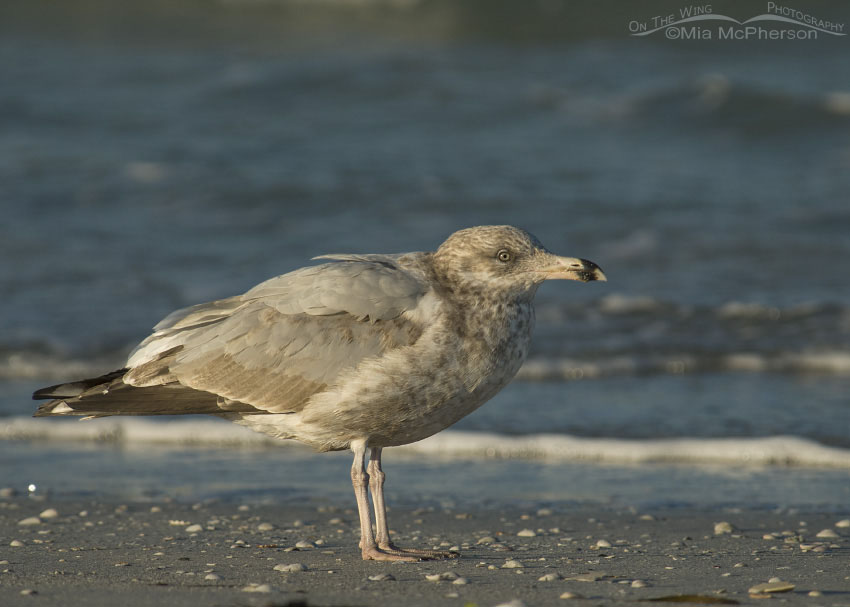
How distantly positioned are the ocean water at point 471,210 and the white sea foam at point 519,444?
2 centimetres

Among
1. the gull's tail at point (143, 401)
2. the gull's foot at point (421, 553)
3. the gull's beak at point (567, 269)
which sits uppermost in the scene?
the gull's beak at point (567, 269)

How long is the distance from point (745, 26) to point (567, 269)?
15.1 metres

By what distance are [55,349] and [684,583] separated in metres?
7.09

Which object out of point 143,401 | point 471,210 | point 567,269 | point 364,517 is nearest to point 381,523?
point 364,517

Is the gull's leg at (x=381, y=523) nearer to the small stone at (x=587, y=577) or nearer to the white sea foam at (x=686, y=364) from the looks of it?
the small stone at (x=587, y=577)

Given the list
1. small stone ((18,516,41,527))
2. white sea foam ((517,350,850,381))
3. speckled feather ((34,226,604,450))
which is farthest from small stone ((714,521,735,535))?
white sea foam ((517,350,850,381))

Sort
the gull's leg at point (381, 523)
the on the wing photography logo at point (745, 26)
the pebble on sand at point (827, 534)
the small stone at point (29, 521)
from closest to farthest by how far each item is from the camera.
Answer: the gull's leg at point (381, 523), the pebble on sand at point (827, 534), the small stone at point (29, 521), the on the wing photography logo at point (745, 26)

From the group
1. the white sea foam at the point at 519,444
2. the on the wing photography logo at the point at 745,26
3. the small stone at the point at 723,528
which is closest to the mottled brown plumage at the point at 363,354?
the small stone at the point at 723,528

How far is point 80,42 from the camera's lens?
20.3m

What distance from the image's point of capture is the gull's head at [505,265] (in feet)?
17.3

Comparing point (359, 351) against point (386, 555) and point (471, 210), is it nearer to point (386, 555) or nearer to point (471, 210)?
point (386, 555)

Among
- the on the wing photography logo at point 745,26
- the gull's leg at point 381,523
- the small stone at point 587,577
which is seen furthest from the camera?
the on the wing photography logo at point 745,26

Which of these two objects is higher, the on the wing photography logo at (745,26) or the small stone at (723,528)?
the on the wing photography logo at (745,26)

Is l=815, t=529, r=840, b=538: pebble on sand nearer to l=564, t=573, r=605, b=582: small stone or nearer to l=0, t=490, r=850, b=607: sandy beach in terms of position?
l=0, t=490, r=850, b=607: sandy beach
